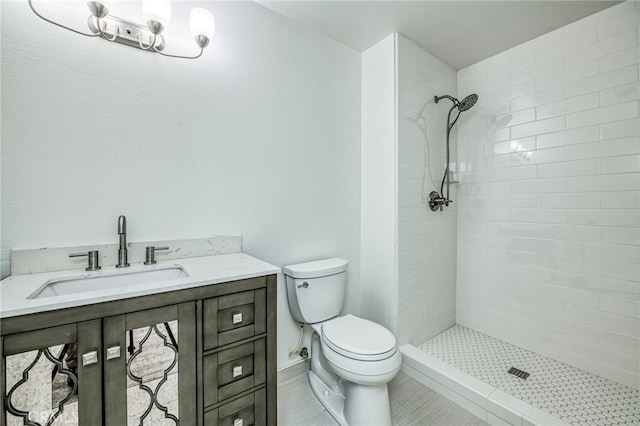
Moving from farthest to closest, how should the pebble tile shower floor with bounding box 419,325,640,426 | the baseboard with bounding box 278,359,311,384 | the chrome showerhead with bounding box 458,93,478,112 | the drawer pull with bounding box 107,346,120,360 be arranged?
the chrome showerhead with bounding box 458,93,478,112
the baseboard with bounding box 278,359,311,384
the pebble tile shower floor with bounding box 419,325,640,426
the drawer pull with bounding box 107,346,120,360

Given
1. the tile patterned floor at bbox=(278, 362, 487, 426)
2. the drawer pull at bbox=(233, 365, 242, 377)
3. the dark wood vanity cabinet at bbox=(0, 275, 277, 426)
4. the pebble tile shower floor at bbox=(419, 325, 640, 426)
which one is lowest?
the tile patterned floor at bbox=(278, 362, 487, 426)

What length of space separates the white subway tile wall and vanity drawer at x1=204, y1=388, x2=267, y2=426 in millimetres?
1945

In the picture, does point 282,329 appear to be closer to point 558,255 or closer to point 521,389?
point 521,389

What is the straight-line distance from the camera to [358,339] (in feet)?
4.73

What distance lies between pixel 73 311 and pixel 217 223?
0.77 m

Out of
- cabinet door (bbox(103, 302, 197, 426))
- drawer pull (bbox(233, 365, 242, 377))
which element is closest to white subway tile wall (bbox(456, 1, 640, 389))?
drawer pull (bbox(233, 365, 242, 377))

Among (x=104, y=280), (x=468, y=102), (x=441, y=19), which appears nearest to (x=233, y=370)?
(x=104, y=280)

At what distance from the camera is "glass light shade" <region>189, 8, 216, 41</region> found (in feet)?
4.33

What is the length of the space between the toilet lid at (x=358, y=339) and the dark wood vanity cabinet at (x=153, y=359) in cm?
37

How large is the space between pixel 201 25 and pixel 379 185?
143 centimetres

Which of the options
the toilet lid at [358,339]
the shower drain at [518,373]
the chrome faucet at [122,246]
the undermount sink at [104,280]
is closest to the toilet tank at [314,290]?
the toilet lid at [358,339]

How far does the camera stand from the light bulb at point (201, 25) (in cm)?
132

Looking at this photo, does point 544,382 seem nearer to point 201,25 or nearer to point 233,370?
point 233,370

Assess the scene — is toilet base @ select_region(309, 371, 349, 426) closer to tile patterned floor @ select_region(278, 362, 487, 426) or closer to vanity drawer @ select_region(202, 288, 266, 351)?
tile patterned floor @ select_region(278, 362, 487, 426)
